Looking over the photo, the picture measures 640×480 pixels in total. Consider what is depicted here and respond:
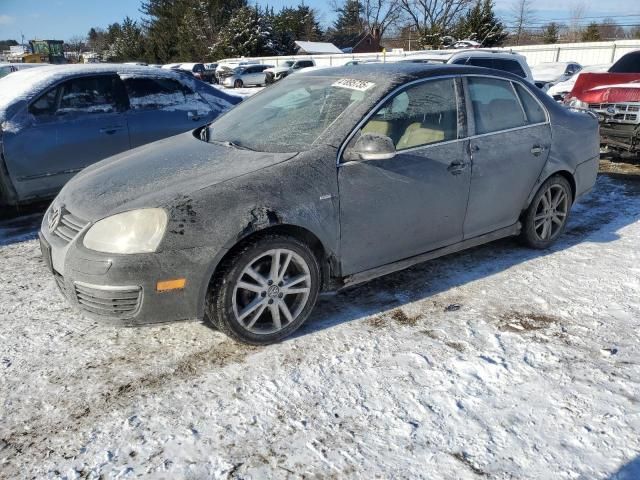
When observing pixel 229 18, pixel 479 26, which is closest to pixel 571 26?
pixel 479 26

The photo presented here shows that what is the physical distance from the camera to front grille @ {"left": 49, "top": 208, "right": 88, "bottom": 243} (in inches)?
112

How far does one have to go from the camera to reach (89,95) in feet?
18.3

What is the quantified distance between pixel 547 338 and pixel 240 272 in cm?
188

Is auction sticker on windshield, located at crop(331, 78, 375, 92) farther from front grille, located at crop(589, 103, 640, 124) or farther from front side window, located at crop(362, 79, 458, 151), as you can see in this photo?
front grille, located at crop(589, 103, 640, 124)

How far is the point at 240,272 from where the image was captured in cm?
282

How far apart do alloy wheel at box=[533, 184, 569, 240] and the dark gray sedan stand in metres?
0.08

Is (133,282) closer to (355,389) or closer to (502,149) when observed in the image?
(355,389)

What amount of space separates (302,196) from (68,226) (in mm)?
1341

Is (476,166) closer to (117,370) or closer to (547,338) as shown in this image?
(547,338)

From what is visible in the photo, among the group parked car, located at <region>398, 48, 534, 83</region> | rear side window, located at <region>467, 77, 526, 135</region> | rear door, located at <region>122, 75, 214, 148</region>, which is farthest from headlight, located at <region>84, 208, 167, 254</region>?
parked car, located at <region>398, 48, 534, 83</region>

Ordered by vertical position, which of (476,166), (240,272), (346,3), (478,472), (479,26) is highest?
(346,3)

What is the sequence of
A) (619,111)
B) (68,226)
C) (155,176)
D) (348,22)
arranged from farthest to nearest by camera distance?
(348,22), (619,111), (155,176), (68,226)

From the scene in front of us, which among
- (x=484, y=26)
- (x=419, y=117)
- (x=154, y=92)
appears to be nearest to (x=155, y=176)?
(x=419, y=117)

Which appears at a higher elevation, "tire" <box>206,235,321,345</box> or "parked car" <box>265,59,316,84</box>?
"parked car" <box>265,59,316,84</box>
